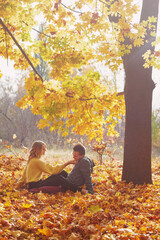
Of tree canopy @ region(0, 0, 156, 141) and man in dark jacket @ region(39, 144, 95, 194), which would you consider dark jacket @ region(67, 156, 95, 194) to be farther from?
tree canopy @ region(0, 0, 156, 141)

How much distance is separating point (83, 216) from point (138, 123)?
2.97 metres

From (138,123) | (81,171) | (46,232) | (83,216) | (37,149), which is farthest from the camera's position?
(138,123)

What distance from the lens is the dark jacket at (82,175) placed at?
16.1 ft

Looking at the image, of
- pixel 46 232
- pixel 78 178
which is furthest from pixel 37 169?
pixel 46 232

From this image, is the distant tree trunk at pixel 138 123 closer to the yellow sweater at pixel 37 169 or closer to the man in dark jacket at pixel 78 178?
the man in dark jacket at pixel 78 178

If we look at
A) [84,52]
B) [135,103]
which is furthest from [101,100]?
[84,52]

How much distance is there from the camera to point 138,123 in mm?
5777

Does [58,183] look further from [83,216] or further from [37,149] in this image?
[83,216]

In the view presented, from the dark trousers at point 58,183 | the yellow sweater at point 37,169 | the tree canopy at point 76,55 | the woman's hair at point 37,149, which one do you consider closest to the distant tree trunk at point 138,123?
the tree canopy at point 76,55

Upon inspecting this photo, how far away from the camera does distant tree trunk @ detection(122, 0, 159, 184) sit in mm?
5762

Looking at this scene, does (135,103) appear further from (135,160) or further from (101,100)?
(135,160)

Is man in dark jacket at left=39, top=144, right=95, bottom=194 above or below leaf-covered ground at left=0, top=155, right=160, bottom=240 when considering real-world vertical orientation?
above

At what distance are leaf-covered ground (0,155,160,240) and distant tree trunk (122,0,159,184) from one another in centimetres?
71

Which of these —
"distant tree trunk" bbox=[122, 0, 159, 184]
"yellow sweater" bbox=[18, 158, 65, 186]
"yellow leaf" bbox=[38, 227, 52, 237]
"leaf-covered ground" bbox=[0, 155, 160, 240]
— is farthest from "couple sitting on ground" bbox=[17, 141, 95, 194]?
"yellow leaf" bbox=[38, 227, 52, 237]
